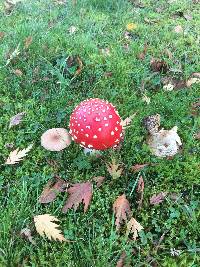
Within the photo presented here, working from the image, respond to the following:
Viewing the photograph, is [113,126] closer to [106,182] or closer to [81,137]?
[81,137]

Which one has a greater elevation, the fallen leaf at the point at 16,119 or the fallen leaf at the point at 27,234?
the fallen leaf at the point at 16,119

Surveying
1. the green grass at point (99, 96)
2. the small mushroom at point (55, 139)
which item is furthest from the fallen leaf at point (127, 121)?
the small mushroom at point (55, 139)

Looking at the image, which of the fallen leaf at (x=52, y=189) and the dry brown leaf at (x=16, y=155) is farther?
the dry brown leaf at (x=16, y=155)

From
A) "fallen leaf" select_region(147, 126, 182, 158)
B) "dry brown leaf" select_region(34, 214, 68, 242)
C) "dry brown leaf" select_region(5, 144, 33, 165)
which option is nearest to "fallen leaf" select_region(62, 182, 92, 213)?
"dry brown leaf" select_region(34, 214, 68, 242)

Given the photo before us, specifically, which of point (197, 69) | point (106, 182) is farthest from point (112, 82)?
point (106, 182)

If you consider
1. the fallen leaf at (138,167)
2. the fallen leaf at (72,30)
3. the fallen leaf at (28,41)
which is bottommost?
the fallen leaf at (138,167)

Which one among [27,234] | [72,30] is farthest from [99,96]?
[27,234]

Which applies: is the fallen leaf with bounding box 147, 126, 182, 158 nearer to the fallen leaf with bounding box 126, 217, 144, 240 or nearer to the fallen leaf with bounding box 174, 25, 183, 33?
the fallen leaf with bounding box 126, 217, 144, 240

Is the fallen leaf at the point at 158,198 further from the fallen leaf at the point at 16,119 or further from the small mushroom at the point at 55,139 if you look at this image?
the fallen leaf at the point at 16,119

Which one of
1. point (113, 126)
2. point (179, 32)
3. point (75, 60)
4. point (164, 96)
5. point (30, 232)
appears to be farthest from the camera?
point (179, 32)
